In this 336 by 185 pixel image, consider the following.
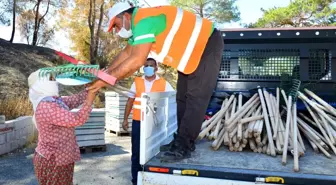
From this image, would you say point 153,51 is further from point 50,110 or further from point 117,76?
point 50,110

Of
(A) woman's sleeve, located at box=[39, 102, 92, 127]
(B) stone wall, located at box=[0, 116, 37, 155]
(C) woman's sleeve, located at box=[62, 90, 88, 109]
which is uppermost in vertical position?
(C) woman's sleeve, located at box=[62, 90, 88, 109]

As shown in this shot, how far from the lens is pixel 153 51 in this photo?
3037 millimetres

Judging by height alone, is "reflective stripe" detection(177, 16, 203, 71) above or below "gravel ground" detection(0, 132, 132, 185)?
above

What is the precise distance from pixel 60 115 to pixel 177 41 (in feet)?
3.71

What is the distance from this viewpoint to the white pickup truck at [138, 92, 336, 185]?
7.57 ft

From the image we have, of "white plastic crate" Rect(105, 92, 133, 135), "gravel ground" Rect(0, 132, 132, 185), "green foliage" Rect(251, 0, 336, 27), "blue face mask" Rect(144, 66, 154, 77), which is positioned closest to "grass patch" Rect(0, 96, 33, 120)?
"gravel ground" Rect(0, 132, 132, 185)

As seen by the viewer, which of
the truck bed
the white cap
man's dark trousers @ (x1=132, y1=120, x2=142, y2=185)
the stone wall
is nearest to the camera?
the truck bed

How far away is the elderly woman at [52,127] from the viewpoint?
2855mm

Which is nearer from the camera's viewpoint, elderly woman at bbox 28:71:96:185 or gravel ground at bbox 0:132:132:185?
elderly woman at bbox 28:71:96:185

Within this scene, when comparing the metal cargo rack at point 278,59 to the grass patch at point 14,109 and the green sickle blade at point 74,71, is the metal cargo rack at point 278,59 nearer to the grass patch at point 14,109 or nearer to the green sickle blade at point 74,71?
the green sickle blade at point 74,71

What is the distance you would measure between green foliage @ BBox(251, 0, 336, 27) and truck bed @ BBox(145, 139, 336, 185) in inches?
1004

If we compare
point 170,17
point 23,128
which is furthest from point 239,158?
point 23,128

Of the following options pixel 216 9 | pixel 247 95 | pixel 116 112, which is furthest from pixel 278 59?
pixel 216 9

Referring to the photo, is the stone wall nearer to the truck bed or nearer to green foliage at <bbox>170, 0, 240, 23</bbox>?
the truck bed
